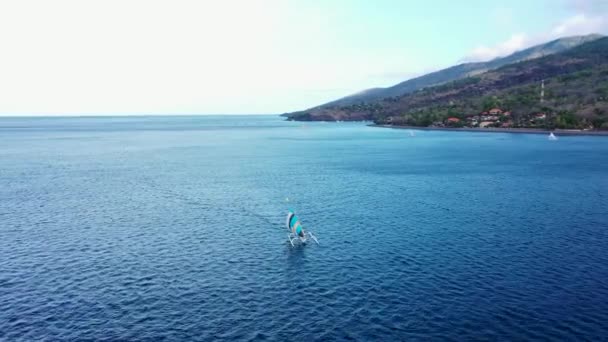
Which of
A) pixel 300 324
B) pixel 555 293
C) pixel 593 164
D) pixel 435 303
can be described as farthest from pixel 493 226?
pixel 593 164

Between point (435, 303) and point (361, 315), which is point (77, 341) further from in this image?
point (435, 303)

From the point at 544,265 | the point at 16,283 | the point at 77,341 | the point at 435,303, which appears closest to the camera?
the point at 77,341

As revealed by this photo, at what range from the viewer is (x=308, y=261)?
66.3 metres

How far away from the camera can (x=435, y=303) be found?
51.6 meters

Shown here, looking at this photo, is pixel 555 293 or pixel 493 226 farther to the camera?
pixel 493 226

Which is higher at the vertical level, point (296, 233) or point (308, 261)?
point (296, 233)

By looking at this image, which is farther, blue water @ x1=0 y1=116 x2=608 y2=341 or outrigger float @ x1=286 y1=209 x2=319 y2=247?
outrigger float @ x1=286 y1=209 x2=319 y2=247

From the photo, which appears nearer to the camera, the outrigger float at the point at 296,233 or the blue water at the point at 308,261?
the blue water at the point at 308,261

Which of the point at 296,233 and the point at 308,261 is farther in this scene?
the point at 296,233

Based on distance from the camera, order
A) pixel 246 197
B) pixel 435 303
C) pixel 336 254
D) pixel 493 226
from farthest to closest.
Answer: pixel 246 197 < pixel 493 226 < pixel 336 254 < pixel 435 303

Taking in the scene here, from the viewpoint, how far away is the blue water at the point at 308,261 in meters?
47.3

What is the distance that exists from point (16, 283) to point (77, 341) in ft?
66.1

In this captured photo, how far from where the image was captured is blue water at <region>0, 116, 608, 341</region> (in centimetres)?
4728

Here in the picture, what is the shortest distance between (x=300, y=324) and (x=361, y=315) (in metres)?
6.72
